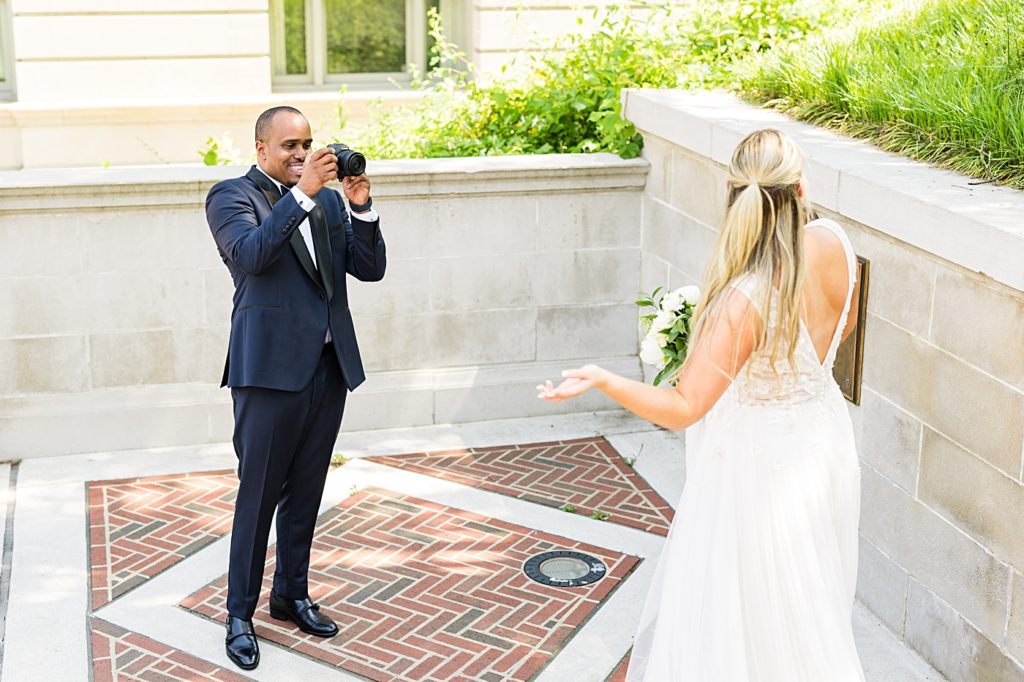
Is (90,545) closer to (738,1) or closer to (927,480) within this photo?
(927,480)

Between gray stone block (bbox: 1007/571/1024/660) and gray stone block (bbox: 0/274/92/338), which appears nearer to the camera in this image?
gray stone block (bbox: 1007/571/1024/660)

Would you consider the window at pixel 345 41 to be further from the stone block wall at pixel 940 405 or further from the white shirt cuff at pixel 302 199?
the white shirt cuff at pixel 302 199

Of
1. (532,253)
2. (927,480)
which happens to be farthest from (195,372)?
(927,480)

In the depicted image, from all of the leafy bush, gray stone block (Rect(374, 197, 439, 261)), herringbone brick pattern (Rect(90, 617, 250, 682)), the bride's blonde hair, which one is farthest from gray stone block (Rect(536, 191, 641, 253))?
the bride's blonde hair

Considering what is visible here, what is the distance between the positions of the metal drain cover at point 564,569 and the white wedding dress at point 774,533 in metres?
1.79

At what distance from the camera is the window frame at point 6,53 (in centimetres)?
1309

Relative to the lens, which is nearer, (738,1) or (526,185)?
(526,185)

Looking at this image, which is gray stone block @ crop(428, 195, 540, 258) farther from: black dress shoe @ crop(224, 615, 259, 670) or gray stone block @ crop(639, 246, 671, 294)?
black dress shoe @ crop(224, 615, 259, 670)

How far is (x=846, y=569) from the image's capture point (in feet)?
13.7

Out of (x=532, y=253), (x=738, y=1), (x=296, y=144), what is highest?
(x=738, y=1)

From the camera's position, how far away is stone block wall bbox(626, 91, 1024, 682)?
4.58 meters

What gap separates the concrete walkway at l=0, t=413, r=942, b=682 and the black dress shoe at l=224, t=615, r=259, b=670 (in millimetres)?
58

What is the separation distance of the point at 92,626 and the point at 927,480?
12.1 feet

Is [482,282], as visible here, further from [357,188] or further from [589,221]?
[357,188]
